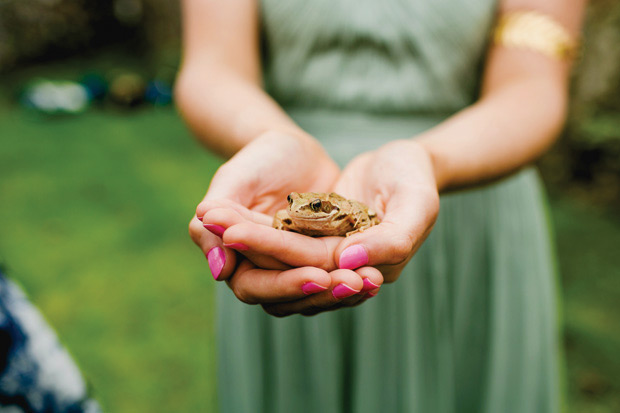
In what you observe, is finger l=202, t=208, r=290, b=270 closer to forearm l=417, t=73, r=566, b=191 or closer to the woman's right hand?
the woman's right hand

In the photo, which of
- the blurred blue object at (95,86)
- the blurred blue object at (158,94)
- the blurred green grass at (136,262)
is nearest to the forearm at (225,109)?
the blurred green grass at (136,262)

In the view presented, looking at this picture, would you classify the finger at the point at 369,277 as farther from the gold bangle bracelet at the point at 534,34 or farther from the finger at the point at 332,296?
the gold bangle bracelet at the point at 534,34

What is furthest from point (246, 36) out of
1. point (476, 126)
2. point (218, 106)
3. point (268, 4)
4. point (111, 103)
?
point (111, 103)

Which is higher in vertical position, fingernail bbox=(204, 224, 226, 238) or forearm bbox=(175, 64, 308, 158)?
forearm bbox=(175, 64, 308, 158)

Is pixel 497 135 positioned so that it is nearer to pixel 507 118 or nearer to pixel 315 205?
pixel 507 118

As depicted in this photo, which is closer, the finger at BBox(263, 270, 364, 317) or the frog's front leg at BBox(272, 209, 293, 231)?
the finger at BBox(263, 270, 364, 317)

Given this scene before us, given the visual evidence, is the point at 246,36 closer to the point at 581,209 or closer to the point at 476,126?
the point at 476,126

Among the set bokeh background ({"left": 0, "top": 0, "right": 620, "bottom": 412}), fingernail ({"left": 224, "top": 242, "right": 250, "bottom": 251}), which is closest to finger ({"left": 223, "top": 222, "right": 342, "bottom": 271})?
fingernail ({"left": 224, "top": 242, "right": 250, "bottom": 251})
